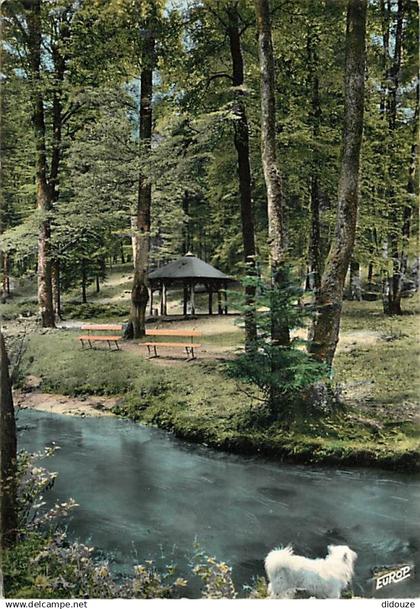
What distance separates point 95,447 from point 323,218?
237cm

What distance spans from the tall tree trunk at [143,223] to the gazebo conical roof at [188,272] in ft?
0.45

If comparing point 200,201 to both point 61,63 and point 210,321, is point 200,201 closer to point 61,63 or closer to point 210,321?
point 210,321

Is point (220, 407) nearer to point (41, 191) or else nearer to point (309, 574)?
point (309, 574)

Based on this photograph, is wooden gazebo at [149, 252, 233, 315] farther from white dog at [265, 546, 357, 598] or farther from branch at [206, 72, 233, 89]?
white dog at [265, 546, 357, 598]

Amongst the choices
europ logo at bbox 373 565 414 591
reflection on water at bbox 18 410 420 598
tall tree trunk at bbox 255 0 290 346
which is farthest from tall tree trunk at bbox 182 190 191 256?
europ logo at bbox 373 565 414 591

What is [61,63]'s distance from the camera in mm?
3822

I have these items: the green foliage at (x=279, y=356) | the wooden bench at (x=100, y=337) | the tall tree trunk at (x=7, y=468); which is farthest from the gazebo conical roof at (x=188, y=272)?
the tall tree trunk at (x=7, y=468)

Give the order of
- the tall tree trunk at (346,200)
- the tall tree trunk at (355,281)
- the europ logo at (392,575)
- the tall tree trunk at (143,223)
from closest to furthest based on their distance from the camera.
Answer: the europ logo at (392,575), the tall tree trunk at (346,200), the tall tree trunk at (355,281), the tall tree trunk at (143,223)

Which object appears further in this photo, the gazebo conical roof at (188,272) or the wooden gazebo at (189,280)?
the gazebo conical roof at (188,272)

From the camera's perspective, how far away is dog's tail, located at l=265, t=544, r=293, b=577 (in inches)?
99.0

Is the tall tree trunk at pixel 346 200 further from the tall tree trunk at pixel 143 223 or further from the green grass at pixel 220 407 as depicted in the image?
the tall tree trunk at pixel 143 223

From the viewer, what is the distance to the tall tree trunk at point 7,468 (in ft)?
9.11

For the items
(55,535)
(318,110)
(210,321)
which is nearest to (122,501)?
(55,535)

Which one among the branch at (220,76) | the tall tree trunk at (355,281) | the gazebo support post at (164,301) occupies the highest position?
the branch at (220,76)
